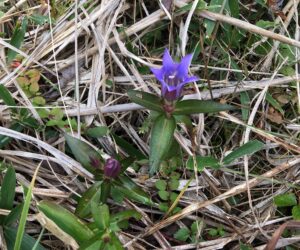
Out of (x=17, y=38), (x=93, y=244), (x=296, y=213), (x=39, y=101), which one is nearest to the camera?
(x=93, y=244)

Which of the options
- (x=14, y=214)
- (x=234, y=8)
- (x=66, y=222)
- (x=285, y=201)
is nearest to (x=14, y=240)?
(x=14, y=214)

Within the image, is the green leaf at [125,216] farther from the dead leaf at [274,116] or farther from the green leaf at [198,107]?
the dead leaf at [274,116]

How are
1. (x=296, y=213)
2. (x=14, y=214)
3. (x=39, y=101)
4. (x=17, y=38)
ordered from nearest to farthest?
(x=14, y=214) → (x=296, y=213) → (x=39, y=101) → (x=17, y=38)

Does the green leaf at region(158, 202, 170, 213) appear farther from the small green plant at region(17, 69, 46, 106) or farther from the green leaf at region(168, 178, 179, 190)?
the small green plant at region(17, 69, 46, 106)

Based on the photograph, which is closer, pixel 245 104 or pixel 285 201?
pixel 285 201

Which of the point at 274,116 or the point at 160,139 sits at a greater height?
the point at 160,139

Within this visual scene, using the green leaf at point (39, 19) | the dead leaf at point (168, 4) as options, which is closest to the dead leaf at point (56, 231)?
the green leaf at point (39, 19)

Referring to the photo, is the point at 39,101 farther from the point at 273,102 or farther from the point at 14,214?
the point at 273,102
